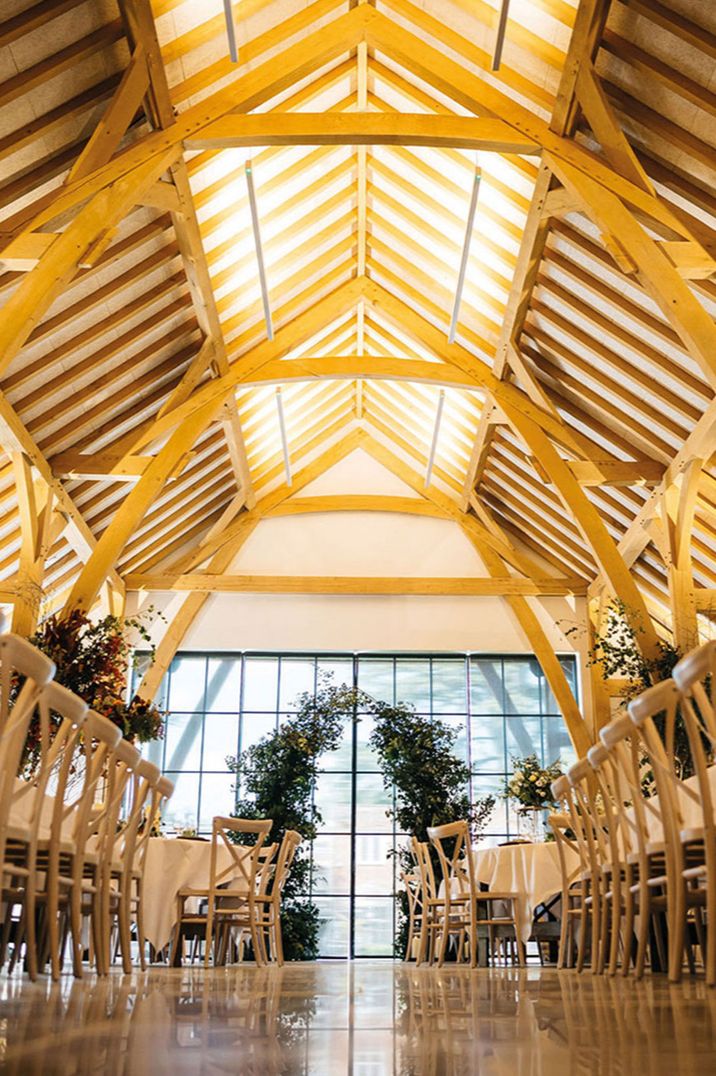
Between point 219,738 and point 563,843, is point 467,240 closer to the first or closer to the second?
point 563,843

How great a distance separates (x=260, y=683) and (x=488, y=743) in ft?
8.90

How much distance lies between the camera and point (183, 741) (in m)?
11.7

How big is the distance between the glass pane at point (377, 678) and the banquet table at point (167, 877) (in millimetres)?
5386

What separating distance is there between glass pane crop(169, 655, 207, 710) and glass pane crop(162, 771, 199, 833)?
80 cm

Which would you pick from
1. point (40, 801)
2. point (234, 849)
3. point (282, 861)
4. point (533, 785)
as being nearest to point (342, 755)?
point (533, 785)

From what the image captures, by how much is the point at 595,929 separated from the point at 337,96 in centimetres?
612

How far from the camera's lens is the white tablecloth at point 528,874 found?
22.1 ft

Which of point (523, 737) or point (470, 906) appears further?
point (523, 737)

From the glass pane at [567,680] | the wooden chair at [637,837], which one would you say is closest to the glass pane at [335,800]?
the glass pane at [567,680]

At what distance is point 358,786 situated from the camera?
1158 cm

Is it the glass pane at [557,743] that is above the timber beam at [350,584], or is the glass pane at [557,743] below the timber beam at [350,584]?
below

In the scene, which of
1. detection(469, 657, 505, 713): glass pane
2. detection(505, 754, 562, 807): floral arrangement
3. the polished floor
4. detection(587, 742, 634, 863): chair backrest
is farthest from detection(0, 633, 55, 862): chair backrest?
detection(469, 657, 505, 713): glass pane

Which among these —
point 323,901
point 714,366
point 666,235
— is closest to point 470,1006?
point 714,366

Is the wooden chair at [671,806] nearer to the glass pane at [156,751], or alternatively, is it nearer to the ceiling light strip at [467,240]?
the ceiling light strip at [467,240]
